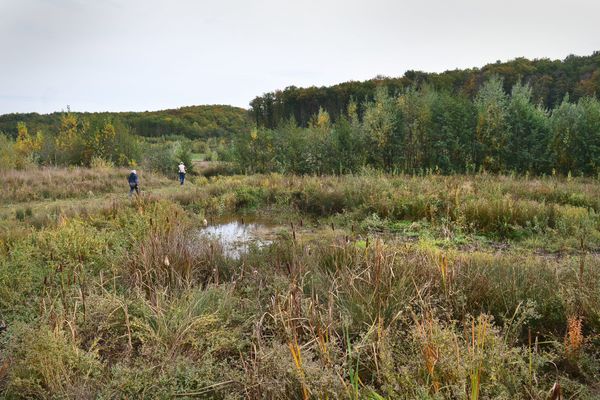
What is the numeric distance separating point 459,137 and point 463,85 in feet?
94.9

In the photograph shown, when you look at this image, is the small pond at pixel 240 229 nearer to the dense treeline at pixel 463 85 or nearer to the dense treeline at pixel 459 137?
the dense treeline at pixel 459 137

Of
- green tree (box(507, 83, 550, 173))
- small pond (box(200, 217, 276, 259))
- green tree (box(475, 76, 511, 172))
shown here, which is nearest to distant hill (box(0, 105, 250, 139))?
green tree (box(475, 76, 511, 172))

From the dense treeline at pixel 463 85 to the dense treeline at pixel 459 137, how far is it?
2824 mm

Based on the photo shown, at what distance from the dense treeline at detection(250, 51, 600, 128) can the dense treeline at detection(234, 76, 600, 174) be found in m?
2.82

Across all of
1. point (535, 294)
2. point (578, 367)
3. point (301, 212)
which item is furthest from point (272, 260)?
point (301, 212)

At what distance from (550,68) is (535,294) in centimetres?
4537

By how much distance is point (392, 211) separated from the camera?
10438mm

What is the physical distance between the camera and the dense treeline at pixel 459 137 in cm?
1635

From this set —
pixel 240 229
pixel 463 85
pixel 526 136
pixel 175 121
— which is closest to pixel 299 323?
pixel 240 229

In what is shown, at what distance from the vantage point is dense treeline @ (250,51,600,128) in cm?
3494

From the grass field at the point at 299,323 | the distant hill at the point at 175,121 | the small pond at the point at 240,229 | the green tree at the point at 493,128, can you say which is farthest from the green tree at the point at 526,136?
the distant hill at the point at 175,121

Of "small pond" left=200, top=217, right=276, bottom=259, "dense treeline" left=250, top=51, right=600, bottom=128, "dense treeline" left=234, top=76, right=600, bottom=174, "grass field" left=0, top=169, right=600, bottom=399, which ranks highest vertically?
"dense treeline" left=250, top=51, right=600, bottom=128

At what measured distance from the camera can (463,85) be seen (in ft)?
142

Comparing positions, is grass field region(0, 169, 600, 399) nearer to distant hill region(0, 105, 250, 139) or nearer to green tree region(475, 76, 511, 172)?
green tree region(475, 76, 511, 172)
